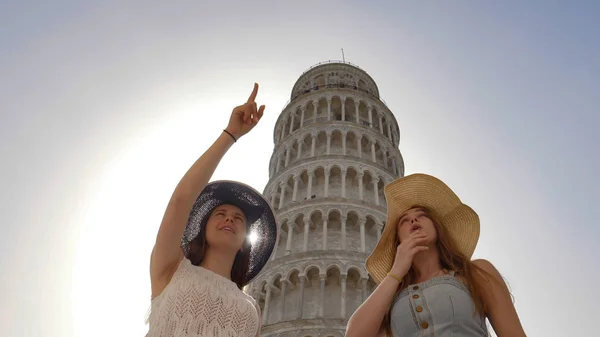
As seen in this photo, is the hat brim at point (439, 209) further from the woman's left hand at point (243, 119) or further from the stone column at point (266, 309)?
the stone column at point (266, 309)

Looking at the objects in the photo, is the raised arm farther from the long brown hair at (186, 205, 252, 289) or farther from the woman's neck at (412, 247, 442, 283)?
the woman's neck at (412, 247, 442, 283)

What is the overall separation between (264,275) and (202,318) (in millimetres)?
20368

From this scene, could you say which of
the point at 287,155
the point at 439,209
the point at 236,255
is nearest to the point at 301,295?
the point at 287,155

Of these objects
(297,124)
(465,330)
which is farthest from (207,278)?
(297,124)

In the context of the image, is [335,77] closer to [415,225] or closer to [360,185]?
[360,185]

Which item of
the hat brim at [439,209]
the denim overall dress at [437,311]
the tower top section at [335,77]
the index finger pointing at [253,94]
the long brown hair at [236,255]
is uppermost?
the tower top section at [335,77]

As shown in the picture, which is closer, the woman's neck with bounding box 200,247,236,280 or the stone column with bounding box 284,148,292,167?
the woman's neck with bounding box 200,247,236,280

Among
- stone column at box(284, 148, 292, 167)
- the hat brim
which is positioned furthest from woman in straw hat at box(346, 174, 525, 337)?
stone column at box(284, 148, 292, 167)

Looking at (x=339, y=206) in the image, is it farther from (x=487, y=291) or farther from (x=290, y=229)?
(x=487, y=291)

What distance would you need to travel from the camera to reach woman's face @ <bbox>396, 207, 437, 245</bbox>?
3.27 meters

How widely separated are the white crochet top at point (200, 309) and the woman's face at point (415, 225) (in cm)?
121

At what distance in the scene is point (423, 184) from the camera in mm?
3643

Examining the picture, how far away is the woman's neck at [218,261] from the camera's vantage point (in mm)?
3316

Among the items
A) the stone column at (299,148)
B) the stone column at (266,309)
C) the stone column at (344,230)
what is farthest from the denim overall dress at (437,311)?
the stone column at (299,148)
